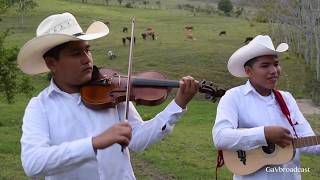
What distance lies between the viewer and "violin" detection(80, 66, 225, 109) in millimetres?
2973

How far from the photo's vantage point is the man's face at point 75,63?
285 centimetres

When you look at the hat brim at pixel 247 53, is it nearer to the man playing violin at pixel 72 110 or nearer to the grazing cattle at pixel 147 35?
the man playing violin at pixel 72 110

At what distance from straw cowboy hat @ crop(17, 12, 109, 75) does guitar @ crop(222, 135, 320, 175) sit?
1.32 metres

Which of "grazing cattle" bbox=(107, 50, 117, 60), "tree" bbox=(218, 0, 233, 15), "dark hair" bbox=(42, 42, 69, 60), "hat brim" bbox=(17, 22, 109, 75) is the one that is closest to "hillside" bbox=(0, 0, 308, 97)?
"grazing cattle" bbox=(107, 50, 117, 60)

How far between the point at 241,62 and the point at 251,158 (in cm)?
71

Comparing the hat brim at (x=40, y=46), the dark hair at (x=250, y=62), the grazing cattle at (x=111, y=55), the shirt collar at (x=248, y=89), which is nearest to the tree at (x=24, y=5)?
the grazing cattle at (x=111, y=55)

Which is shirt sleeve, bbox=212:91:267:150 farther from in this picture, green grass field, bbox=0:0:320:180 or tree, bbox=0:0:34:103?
tree, bbox=0:0:34:103

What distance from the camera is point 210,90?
3240mm

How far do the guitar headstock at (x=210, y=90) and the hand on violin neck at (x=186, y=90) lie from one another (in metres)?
0.19

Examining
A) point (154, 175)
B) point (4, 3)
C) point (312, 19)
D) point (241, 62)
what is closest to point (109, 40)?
point (312, 19)

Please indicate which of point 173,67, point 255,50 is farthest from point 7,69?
point 173,67

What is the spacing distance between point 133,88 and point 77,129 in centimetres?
46

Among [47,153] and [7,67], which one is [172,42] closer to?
[7,67]

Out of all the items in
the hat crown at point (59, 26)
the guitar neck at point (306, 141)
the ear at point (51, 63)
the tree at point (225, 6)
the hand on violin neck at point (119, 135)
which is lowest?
the tree at point (225, 6)
